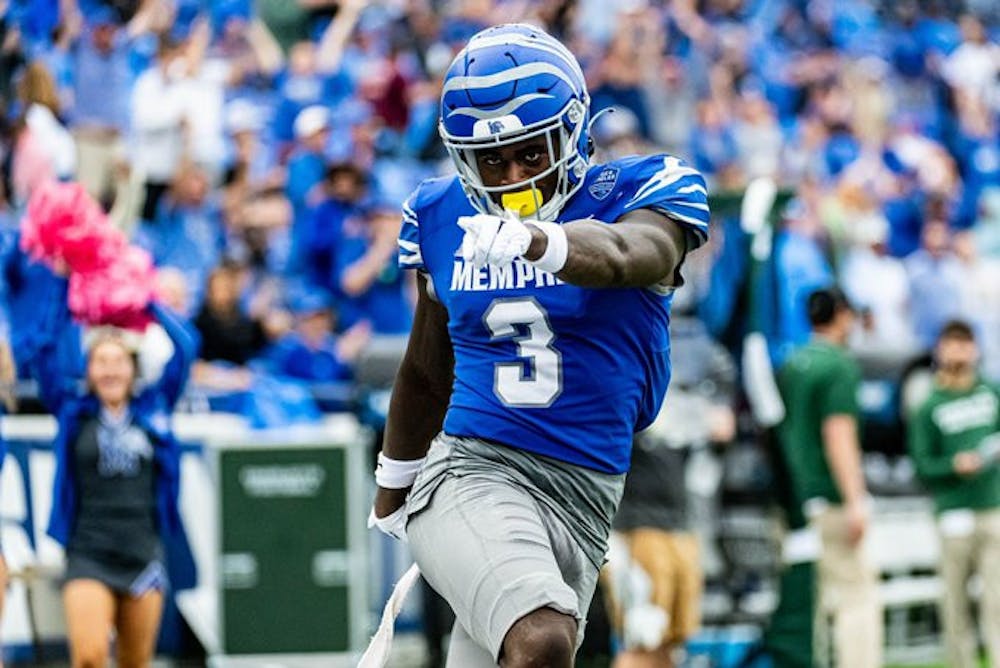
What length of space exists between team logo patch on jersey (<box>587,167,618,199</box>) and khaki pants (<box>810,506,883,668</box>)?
565 centimetres

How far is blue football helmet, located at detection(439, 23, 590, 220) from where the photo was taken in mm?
4352

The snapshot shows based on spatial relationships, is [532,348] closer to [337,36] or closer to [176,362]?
[176,362]

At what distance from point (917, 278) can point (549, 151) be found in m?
12.0

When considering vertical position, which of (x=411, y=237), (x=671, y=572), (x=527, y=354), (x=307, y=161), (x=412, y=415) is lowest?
(x=671, y=572)

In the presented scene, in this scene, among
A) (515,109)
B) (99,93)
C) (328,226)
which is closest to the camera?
(515,109)

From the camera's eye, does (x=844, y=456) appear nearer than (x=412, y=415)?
No

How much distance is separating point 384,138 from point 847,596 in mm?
5675

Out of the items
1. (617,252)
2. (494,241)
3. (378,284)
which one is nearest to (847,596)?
(378,284)

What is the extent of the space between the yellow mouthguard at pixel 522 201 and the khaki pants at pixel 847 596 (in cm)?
581

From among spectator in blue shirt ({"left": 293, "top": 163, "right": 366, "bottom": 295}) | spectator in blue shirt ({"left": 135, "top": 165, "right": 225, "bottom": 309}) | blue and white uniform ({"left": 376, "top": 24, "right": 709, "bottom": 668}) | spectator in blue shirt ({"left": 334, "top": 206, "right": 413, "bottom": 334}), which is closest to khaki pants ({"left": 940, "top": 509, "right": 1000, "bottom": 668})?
spectator in blue shirt ({"left": 334, "top": 206, "right": 413, "bottom": 334})

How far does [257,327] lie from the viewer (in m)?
11.1

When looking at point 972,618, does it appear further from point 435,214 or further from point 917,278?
point 435,214

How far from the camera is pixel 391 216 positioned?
38.6 feet

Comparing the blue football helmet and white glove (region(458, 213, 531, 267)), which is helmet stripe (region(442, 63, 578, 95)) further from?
white glove (region(458, 213, 531, 267))
